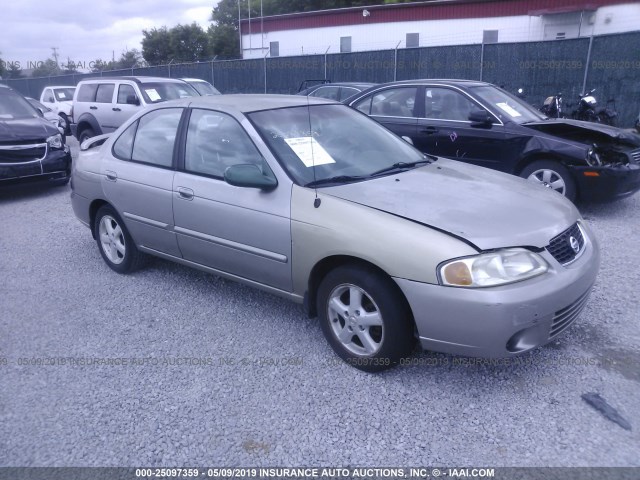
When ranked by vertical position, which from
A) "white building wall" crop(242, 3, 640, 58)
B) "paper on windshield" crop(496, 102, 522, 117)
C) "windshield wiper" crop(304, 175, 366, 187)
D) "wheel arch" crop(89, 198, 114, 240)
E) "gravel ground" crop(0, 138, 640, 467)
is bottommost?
"gravel ground" crop(0, 138, 640, 467)

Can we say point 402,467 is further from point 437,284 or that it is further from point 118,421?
point 118,421

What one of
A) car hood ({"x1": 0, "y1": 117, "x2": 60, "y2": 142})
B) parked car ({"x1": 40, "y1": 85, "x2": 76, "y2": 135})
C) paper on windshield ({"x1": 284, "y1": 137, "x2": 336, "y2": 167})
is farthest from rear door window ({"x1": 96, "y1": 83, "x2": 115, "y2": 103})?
paper on windshield ({"x1": 284, "y1": 137, "x2": 336, "y2": 167})

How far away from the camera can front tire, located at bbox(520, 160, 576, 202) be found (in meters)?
6.32

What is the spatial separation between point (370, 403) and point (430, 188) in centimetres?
143

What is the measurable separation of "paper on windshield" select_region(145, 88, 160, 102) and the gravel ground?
290 inches

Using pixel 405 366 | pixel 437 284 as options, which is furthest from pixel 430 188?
pixel 405 366

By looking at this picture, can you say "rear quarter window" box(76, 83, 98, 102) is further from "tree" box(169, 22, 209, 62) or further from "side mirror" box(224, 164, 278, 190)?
"tree" box(169, 22, 209, 62)

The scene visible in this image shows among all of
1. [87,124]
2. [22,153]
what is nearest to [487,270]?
[22,153]

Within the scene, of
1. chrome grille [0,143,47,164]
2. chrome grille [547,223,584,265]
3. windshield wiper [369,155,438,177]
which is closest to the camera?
chrome grille [547,223,584,265]

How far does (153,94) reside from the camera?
1123 centimetres

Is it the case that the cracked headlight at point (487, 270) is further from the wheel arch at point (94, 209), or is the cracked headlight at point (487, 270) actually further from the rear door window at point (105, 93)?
the rear door window at point (105, 93)

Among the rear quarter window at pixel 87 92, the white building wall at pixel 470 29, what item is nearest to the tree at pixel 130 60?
the white building wall at pixel 470 29

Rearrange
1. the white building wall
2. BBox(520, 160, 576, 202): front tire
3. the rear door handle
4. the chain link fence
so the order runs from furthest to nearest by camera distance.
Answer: the white building wall < the chain link fence < BBox(520, 160, 576, 202): front tire < the rear door handle

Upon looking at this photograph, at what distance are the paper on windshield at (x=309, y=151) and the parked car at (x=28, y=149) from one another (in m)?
5.79
